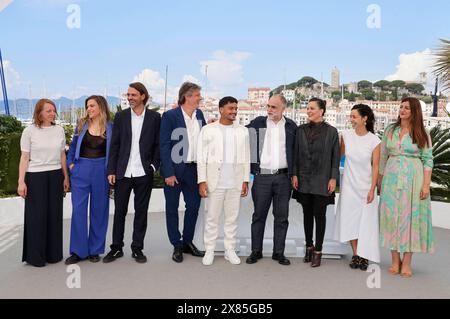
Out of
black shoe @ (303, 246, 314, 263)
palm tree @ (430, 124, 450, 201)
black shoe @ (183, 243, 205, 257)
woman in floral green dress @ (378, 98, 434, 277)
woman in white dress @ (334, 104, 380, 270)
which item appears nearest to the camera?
woman in floral green dress @ (378, 98, 434, 277)

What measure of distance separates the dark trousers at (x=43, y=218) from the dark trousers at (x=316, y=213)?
2.11 m

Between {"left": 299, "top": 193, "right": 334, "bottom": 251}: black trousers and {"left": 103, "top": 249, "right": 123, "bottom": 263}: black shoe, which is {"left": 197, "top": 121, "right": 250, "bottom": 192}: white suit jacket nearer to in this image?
{"left": 299, "top": 193, "right": 334, "bottom": 251}: black trousers

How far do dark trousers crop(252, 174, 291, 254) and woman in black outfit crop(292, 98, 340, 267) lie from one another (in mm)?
117

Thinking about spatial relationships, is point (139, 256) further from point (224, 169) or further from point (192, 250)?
point (224, 169)

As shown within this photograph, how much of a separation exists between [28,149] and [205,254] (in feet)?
5.65

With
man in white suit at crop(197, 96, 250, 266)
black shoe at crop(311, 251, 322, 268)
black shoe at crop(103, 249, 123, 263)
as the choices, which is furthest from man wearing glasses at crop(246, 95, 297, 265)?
black shoe at crop(103, 249, 123, 263)

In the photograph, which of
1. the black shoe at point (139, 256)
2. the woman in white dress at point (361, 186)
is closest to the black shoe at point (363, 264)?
the woman in white dress at point (361, 186)

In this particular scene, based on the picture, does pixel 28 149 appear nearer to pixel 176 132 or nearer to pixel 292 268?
pixel 176 132

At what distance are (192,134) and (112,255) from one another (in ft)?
4.12

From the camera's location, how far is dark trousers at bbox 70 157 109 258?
12.9ft
